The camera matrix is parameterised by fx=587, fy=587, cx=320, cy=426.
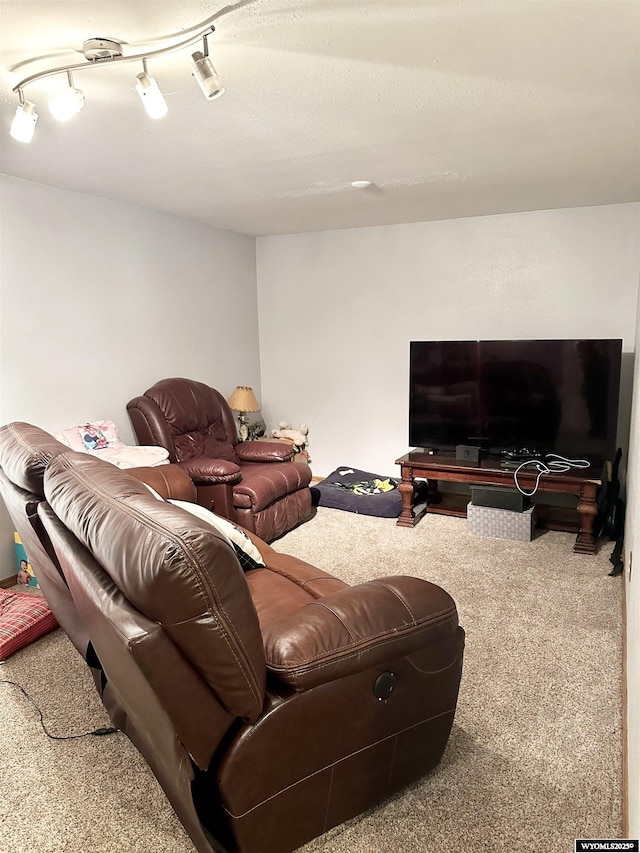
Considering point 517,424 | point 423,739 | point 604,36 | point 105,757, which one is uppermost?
point 604,36

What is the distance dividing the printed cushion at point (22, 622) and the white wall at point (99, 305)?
2.06 ft

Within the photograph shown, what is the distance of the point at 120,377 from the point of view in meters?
4.24

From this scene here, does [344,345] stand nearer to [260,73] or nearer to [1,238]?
[1,238]

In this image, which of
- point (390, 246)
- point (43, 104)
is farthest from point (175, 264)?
point (43, 104)

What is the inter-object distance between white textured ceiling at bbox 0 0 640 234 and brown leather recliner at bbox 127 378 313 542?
1453 millimetres

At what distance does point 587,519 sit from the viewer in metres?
3.86

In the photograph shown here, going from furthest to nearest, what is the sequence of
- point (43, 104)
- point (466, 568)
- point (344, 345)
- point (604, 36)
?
1. point (344, 345)
2. point (466, 568)
3. point (43, 104)
4. point (604, 36)

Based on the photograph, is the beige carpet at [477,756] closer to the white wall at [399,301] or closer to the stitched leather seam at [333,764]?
the stitched leather seam at [333,764]

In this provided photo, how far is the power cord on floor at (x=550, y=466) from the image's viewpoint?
13.1 feet

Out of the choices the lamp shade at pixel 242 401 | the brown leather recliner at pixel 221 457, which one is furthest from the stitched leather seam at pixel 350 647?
the lamp shade at pixel 242 401

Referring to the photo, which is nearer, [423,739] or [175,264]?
[423,739]

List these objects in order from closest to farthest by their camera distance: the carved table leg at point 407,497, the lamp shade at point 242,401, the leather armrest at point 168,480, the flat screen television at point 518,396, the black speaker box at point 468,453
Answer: the leather armrest at point 168,480 → the flat screen television at point 518,396 → the black speaker box at point 468,453 → the carved table leg at point 407,497 → the lamp shade at point 242,401

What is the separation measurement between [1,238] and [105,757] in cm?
283

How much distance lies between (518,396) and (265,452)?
1961 millimetres
